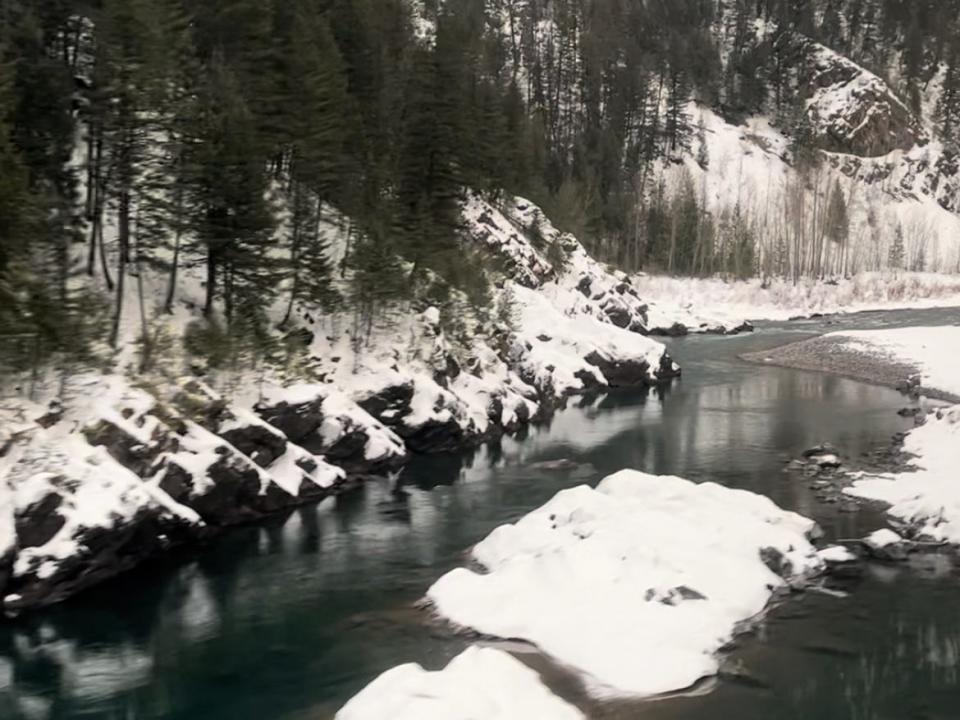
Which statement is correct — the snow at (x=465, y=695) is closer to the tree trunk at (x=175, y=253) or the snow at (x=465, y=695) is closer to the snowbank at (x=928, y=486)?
the snowbank at (x=928, y=486)

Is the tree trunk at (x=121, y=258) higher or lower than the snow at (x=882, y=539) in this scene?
higher

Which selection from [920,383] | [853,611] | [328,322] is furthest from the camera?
[920,383]

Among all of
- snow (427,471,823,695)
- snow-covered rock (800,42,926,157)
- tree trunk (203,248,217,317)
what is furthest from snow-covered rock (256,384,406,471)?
snow-covered rock (800,42,926,157)

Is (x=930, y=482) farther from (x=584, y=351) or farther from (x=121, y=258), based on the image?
(x=584, y=351)

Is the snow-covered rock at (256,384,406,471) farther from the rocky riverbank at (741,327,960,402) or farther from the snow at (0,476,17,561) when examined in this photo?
the rocky riverbank at (741,327,960,402)

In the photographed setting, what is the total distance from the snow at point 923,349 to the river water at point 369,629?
1828 cm

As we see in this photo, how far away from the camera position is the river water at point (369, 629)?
15.7 m

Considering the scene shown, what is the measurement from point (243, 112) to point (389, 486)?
16.1 metres

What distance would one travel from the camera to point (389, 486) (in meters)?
31.9

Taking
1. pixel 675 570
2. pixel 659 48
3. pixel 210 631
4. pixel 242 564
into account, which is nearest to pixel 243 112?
pixel 242 564

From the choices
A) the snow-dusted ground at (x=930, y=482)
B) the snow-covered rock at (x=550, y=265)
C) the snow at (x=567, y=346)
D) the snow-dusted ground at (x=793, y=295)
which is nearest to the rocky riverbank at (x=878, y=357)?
the snow-dusted ground at (x=930, y=482)

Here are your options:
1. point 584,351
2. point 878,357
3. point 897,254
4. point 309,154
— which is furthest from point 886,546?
point 897,254

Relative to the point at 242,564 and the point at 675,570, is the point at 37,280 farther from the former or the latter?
the point at 675,570

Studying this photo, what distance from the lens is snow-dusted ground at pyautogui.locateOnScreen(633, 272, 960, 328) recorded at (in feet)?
322
